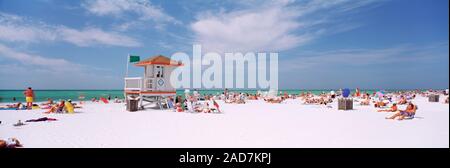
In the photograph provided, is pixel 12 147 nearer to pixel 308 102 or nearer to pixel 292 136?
pixel 292 136

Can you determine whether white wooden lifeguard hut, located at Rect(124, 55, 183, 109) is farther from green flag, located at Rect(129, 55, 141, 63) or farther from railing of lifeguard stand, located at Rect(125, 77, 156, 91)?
green flag, located at Rect(129, 55, 141, 63)

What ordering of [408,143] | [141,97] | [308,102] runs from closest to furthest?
[408,143]
[141,97]
[308,102]

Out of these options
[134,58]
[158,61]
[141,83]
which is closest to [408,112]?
[158,61]

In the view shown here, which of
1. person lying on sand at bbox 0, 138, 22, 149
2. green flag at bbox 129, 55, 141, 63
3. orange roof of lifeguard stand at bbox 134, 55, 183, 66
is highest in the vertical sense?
green flag at bbox 129, 55, 141, 63

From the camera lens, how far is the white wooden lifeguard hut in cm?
1503

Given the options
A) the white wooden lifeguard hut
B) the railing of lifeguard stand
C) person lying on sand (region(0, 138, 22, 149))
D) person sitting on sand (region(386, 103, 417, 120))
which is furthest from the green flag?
person sitting on sand (region(386, 103, 417, 120))

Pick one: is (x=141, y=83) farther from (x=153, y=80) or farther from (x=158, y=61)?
(x=158, y=61)

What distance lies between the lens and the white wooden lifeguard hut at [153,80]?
15031 mm

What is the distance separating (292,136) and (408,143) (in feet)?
7.87

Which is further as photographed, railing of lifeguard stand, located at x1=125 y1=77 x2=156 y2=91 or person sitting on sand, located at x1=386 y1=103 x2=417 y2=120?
railing of lifeguard stand, located at x1=125 y1=77 x2=156 y2=91

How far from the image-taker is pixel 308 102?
2142 cm
